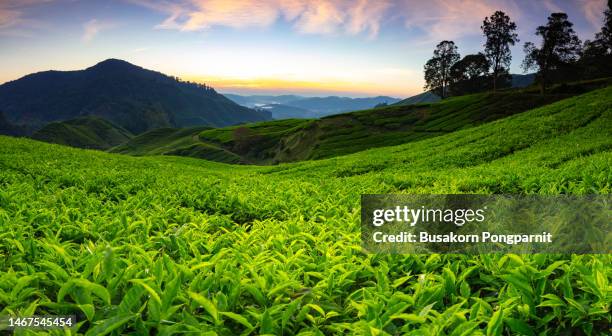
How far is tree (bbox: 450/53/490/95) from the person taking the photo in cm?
11531

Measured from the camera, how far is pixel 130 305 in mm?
3148

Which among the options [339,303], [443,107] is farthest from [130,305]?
[443,107]

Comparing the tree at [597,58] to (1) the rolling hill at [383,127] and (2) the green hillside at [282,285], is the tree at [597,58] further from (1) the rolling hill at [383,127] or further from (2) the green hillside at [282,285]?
(2) the green hillside at [282,285]

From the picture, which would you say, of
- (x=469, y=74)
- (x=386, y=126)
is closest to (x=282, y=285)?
(x=386, y=126)

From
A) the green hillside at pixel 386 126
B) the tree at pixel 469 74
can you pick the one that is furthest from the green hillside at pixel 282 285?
the tree at pixel 469 74

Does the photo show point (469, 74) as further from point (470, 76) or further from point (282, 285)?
point (282, 285)

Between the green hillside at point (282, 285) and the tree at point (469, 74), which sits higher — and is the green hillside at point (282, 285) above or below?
below

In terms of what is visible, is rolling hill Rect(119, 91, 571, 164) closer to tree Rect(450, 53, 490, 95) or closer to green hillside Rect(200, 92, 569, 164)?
green hillside Rect(200, 92, 569, 164)

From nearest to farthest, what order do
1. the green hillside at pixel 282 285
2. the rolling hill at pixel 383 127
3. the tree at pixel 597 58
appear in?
the green hillside at pixel 282 285
the rolling hill at pixel 383 127
the tree at pixel 597 58

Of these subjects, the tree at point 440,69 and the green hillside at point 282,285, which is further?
the tree at point 440,69

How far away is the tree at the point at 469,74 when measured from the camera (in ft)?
A: 378

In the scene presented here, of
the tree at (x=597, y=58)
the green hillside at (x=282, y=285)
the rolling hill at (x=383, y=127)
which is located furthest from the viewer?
the tree at (x=597, y=58)

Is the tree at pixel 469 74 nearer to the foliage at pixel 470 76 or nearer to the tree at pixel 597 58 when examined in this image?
the foliage at pixel 470 76

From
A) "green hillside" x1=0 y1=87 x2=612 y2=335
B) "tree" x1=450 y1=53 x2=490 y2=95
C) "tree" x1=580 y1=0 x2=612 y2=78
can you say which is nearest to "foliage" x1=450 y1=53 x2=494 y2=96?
"tree" x1=450 y1=53 x2=490 y2=95
